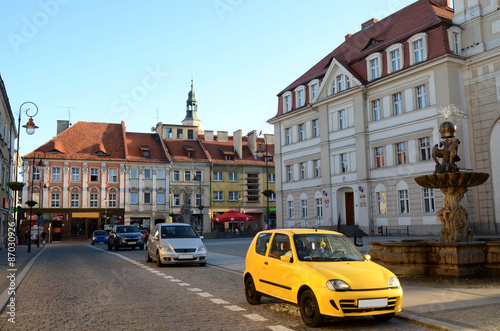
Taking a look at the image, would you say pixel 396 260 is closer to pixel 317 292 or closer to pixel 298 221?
pixel 317 292

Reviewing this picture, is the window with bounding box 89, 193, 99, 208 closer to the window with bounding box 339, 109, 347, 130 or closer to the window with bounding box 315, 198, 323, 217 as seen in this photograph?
the window with bounding box 315, 198, 323, 217

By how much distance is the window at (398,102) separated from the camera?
36281 millimetres

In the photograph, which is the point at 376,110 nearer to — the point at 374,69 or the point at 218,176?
the point at 374,69

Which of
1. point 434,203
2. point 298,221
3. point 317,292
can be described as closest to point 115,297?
point 317,292

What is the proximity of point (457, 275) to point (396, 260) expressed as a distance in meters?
1.60

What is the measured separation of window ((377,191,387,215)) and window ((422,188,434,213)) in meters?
3.82

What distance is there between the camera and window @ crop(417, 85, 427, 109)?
34406 mm

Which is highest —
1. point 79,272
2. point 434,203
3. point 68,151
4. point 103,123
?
point 103,123

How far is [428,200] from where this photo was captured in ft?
111

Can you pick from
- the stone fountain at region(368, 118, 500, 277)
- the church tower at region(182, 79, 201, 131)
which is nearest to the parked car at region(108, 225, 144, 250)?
the stone fountain at region(368, 118, 500, 277)

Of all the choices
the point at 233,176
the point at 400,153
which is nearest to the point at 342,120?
the point at 400,153

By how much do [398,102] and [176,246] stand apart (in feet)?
78.5

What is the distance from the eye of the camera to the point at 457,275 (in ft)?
39.9

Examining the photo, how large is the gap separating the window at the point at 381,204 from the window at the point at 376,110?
5.92 metres
